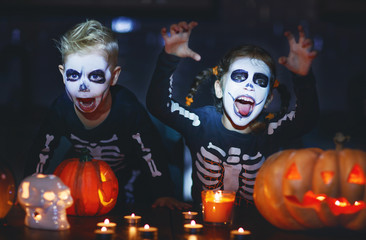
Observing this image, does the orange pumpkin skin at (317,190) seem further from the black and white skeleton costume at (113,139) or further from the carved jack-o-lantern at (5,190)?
the carved jack-o-lantern at (5,190)

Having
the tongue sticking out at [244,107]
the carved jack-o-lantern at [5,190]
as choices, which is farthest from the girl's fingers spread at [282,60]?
the carved jack-o-lantern at [5,190]

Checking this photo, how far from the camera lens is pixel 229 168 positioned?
6.77ft

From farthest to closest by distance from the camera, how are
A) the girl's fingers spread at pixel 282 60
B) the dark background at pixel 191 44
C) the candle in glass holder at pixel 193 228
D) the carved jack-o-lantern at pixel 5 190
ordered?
the dark background at pixel 191 44 < the girl's fingers spread at pixel 282 60 < the carved jack-o-lantern at pixel 5 190 < the candle in glass holder at pixel 193 228

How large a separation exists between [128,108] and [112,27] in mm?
370

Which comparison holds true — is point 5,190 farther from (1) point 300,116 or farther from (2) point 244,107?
(1) point 300,116

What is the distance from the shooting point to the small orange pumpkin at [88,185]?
1.72 m

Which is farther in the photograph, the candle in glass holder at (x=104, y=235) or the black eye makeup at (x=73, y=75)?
the black eye makeup at (x=73, y=75)

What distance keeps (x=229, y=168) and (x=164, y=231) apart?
62cm

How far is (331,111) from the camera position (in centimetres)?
229

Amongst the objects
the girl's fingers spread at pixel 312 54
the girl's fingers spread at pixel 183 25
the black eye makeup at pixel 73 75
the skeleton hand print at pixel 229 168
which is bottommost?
the skeleton hand print at pixel 229 168

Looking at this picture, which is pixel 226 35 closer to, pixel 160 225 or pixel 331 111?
pixel 331 111

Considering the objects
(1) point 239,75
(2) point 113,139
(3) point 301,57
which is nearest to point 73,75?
(2) point 113,139

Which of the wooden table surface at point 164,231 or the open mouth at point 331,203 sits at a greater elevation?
the open mouth at point 331,203

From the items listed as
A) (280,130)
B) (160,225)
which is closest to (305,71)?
(280,130)
